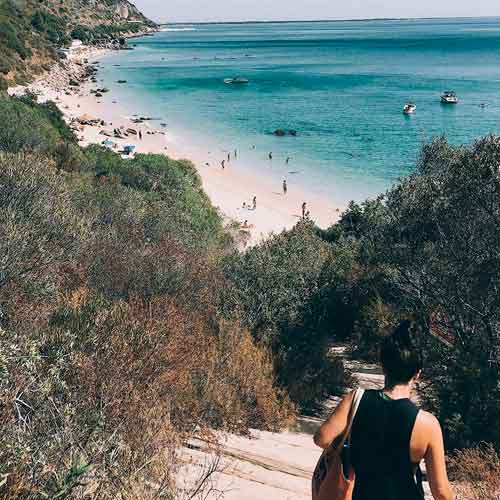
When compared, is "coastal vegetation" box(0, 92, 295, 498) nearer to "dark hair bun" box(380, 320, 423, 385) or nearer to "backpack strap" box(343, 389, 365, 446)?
"backpack strap" box(343, 389, 365, 446)

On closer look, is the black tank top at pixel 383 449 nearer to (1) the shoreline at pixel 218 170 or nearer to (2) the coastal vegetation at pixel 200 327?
(2) the coastal vegetation at pixel 200 327

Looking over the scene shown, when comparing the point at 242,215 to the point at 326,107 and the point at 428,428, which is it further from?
the point at 326,107

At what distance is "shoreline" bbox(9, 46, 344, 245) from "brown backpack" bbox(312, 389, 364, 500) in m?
27.9

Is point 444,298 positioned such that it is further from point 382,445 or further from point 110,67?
point 110,67

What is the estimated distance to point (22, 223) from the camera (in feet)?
43.5

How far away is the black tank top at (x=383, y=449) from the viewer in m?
3.03

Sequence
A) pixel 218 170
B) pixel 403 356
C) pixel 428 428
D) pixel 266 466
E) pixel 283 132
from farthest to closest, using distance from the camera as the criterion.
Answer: pixel 283 132, pixel 218 170, pixel 266 466, pixel 403 356, pixel 428 428

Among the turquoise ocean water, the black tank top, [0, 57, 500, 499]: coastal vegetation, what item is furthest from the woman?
the turquoise ocean water

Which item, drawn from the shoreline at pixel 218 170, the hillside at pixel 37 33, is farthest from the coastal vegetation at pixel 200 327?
the hillside at pixel 37 33

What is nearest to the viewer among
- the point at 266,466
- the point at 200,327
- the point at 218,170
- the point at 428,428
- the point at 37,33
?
the point at 428,428

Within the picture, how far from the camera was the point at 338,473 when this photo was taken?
3.05 m

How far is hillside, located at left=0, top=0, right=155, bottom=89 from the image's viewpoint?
3098 inches

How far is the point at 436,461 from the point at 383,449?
0.29 meters

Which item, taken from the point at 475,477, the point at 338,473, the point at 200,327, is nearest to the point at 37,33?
the point at 200,327
